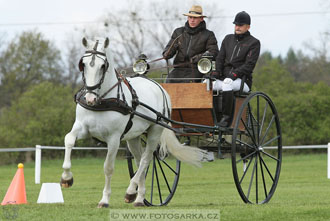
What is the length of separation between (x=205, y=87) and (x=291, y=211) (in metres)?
2.30

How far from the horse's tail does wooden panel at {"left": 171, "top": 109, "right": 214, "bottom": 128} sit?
232 millimetres

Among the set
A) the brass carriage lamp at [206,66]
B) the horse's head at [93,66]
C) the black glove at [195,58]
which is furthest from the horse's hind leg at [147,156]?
the horse's head at [93,66]

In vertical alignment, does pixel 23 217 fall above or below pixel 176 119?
below

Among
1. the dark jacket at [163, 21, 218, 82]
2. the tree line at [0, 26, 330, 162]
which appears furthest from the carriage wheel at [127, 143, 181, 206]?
the tree line at [0, 26, 330, 162]

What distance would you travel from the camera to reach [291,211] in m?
7.79

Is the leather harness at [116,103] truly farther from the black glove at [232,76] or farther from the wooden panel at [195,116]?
the black glove at [232,76]

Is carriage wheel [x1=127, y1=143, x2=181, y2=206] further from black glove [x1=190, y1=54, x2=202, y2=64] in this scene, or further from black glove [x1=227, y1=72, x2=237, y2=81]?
black glove [x1=227, y1=72, x2=237, y2=81]

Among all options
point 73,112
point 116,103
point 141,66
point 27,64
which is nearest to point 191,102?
point 141,66

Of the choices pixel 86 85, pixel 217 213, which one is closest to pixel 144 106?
pixel 86 85

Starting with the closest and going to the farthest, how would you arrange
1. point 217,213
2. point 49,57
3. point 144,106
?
1. point 217,213
2. point 144,106
3. point 49,57

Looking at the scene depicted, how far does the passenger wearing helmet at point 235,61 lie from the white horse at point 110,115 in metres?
0.81

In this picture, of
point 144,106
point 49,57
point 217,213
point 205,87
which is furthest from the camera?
point 49,57

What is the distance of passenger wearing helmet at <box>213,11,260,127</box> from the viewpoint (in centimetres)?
938

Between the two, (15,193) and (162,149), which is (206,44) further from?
(15,193)
